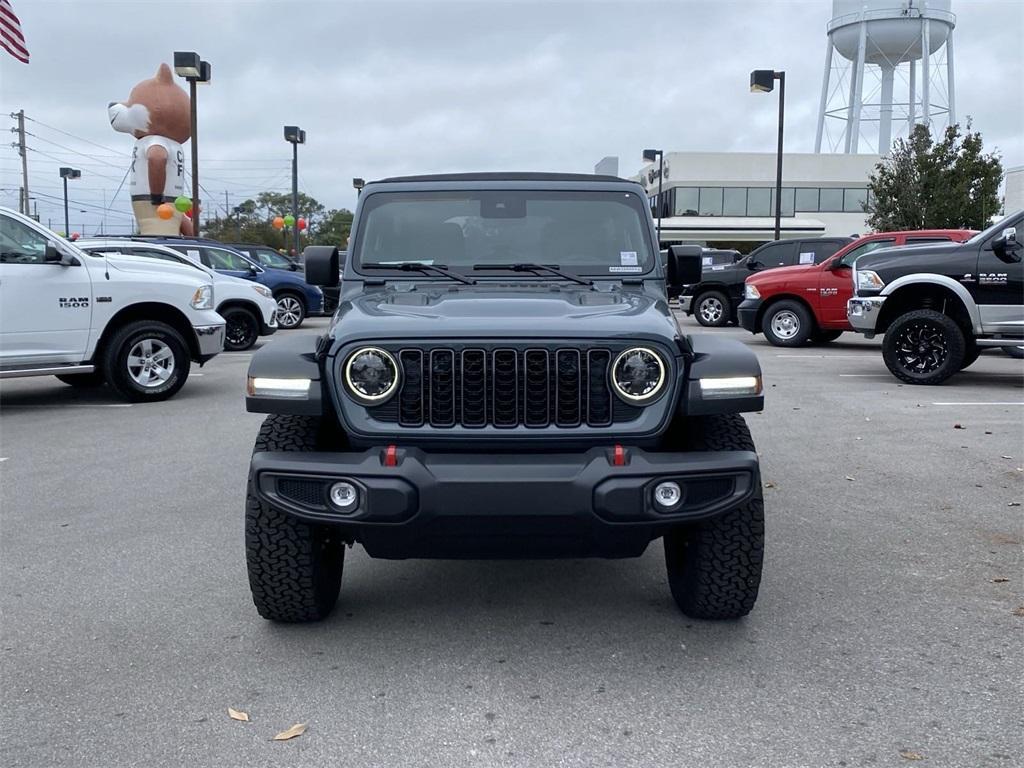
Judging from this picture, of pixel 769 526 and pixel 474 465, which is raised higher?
pixel 474 465

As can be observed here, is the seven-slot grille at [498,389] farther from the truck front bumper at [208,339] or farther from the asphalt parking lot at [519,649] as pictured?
the truck front bumper at [208,339]

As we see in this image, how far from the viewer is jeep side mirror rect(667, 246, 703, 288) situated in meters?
5.26

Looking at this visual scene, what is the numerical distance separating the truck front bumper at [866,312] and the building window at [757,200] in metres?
56.7

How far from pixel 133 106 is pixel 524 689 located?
127 feet

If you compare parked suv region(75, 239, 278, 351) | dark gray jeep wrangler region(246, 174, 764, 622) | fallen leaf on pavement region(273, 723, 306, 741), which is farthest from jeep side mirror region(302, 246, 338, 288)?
parked suv region(75, 239, 278, 351)

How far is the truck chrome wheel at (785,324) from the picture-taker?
1606 centimetres

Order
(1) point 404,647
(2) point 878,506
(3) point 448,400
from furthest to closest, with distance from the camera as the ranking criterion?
(2) point 878,506, (1) point 404,647, (3) point 448,400

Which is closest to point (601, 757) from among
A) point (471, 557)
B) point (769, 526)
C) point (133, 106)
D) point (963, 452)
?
point (471, 557)

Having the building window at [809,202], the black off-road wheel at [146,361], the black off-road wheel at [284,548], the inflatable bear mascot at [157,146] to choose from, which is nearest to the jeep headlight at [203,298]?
the black off-road wheel at [146,361]

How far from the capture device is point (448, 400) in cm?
368

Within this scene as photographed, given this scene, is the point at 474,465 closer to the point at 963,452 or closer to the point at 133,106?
the point at 963,452

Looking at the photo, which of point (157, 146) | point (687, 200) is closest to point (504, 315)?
point (157, 146)

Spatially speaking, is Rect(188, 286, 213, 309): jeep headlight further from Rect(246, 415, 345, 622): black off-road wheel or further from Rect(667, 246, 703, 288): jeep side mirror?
Rect(246, 415, 345, 622): black off-road wheel

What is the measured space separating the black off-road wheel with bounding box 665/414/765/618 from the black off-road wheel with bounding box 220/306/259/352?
40.1 feet
